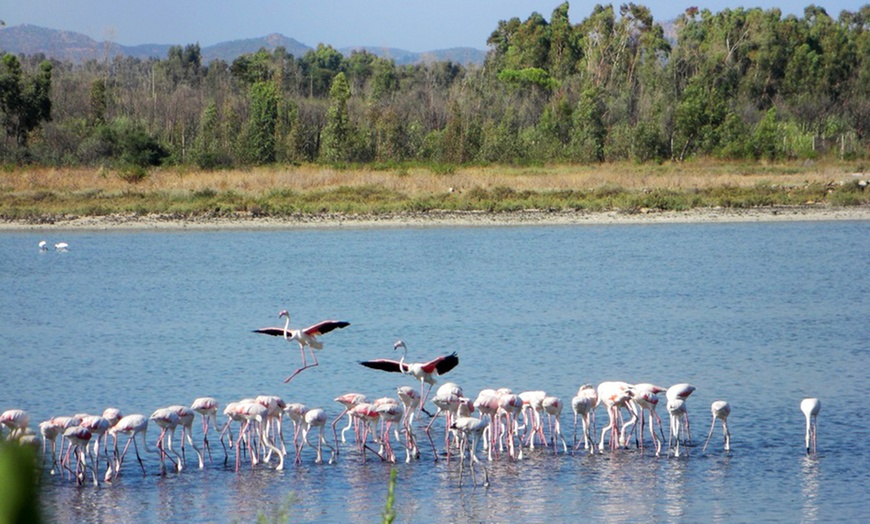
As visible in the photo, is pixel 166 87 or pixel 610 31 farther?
pixel 166 87

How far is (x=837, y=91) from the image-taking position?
6962 cm

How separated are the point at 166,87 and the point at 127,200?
49.2m

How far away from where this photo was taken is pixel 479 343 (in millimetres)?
15680

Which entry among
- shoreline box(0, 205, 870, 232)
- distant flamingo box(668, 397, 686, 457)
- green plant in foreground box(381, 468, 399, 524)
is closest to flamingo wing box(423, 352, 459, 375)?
distant flamingo box(668, 397, 686, 457)

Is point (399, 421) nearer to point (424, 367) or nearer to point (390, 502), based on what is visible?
point (424, 367)

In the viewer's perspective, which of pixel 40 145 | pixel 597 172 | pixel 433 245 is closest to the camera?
pixel 433 245

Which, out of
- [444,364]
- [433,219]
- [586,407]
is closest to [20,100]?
[433,219]

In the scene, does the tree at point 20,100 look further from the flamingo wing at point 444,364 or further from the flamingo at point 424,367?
the flamingo wing at point 444,364

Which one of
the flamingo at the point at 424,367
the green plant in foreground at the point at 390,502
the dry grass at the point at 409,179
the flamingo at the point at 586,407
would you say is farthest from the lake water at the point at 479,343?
the dry grass at the point at 409,179

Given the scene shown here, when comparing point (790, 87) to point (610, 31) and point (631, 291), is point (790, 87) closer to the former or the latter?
point (610, 31)

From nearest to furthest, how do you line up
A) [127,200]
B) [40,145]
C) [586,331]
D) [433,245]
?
1. [586,331]
2. [433,245]
3. [127,200]
4. [40,145]

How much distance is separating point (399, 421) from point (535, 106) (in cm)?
5808

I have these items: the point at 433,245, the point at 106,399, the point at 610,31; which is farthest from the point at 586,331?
the point at 610,31

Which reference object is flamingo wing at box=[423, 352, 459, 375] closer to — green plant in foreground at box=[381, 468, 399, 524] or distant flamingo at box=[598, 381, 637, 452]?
distant flamingo at box=[598, 381, 637, 452]
